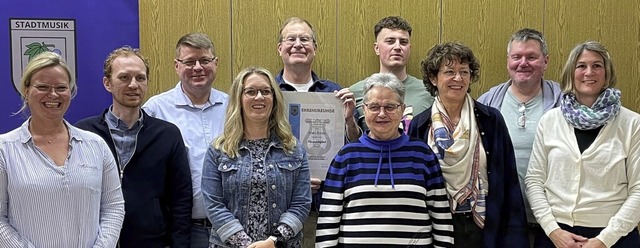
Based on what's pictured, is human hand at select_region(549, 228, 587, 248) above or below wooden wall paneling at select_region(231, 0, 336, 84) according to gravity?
below

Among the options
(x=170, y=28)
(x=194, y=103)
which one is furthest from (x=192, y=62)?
(x=170, y=28)

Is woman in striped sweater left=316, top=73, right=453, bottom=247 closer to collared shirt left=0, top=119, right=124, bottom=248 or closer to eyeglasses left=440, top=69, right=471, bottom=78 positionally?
eyeglasses left=440, top=69, right=471, bottom=78

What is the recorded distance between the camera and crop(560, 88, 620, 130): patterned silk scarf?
2676 mm

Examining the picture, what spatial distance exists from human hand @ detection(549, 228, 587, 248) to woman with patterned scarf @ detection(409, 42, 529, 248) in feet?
0.50

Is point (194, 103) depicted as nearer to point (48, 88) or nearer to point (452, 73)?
point (48, 88)

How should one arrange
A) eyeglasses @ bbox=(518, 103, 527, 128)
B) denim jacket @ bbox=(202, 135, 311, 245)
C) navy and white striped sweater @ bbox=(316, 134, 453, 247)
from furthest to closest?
1. eyeglasses @ bbox=(518, 103, 527, 128)
2. denim jacket @ bbox=(202, 135, 311, 245)
3. navy and white striped sweater @ bbox=(316, 134, 453, 247)

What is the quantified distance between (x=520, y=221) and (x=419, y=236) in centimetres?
59

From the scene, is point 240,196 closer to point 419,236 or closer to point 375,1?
point 419,236

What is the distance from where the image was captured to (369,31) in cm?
393

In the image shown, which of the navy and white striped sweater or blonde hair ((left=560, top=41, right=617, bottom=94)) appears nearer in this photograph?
the navy and white striped sweater

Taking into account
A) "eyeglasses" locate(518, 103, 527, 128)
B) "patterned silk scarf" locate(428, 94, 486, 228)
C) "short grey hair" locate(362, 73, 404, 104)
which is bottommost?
"patterned silk scarf" locate(428, 94, 486, 228)

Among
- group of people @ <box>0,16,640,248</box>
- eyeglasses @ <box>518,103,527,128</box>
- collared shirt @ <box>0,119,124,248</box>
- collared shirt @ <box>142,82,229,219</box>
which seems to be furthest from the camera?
eyeglasses @ <box>518,103,527,128</box>

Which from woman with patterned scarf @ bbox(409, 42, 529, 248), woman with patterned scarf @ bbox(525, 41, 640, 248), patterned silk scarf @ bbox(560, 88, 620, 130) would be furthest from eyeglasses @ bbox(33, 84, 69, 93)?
patterned silk scarf @ bbox(560, 88, 620, 130)

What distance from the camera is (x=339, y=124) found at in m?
3.01
